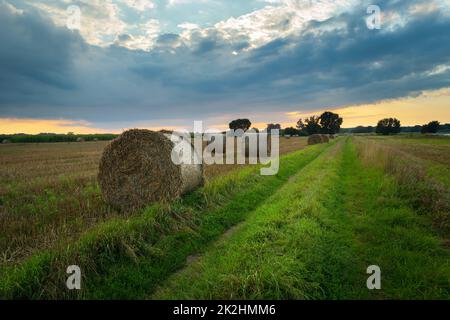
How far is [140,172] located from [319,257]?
6.01 meters

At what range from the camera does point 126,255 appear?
552cm

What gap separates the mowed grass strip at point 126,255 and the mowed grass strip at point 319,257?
1.54 ft

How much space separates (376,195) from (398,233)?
3585 millimetres

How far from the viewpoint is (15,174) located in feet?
44.6

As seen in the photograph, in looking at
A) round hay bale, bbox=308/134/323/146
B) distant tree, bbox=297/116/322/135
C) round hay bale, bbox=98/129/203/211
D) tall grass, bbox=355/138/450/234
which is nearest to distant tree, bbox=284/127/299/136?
distant tree, bbox=297/116/322/135

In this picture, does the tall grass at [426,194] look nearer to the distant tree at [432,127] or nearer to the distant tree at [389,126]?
the distant tree at [432,127]

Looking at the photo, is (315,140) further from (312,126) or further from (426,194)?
(312,126)

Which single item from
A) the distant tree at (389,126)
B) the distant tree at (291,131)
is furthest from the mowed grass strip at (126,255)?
the distant tree at (389,126)

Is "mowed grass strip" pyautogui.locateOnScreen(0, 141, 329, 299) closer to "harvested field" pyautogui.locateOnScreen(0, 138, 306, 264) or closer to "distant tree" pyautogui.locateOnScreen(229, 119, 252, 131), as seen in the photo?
"harvested field" pyautogui.locateOnScreen(0, 138, 306, 264)

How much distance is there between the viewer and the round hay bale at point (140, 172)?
8.98 meters

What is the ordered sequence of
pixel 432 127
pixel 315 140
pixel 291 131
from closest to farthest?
pixel 315 140
pixel 432 127
pixel 291 131

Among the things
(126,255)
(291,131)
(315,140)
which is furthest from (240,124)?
(126,255)

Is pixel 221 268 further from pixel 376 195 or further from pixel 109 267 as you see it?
pixel 376 195

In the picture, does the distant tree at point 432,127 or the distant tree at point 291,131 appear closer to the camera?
the distant tree at point 432,127
